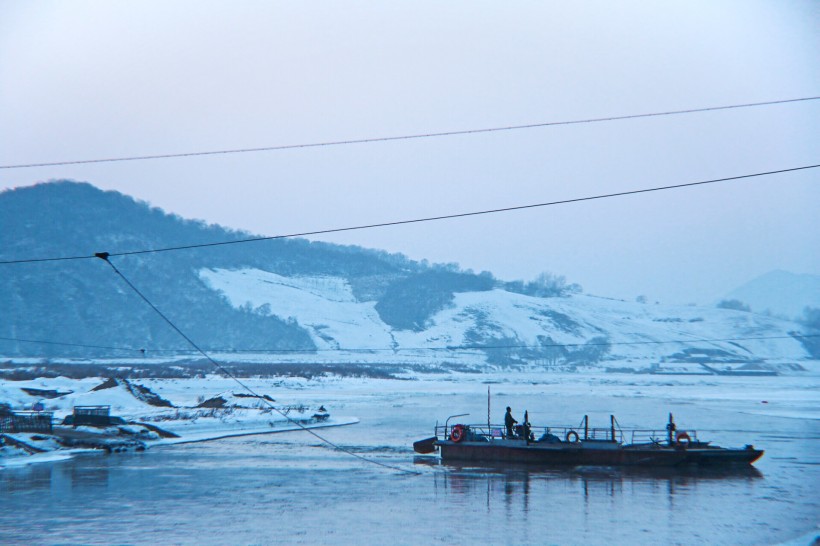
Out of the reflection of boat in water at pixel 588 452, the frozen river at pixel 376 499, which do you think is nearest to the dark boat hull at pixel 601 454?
the reflection of boat in water at pixel 588 452

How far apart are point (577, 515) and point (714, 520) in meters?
4.22

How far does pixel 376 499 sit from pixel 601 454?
50.9 ft

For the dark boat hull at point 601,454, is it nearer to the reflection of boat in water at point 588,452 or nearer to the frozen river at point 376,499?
the reflection of boat in water at point 588,452

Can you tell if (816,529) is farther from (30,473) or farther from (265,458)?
(30,473)

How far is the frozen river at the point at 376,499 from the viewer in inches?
963

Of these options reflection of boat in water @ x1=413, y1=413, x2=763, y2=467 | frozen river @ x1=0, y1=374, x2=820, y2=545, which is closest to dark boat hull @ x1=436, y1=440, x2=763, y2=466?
reflection of boat in water @ x1=413, y1=413, x2=763, y2=467

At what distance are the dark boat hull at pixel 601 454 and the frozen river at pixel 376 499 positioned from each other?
1305mm

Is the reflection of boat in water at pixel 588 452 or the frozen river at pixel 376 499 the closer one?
the frozen river at pixel 376 499

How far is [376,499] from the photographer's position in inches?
1216

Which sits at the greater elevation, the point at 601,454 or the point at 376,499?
the point at 601,454

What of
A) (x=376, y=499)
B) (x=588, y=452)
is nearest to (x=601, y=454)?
(x=588, y=452)

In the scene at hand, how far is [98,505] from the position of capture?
28.5m

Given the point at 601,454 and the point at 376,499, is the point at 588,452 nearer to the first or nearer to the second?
the point at 601,454

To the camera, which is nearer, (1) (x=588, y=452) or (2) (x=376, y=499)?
(2) (x=376, y=499)
